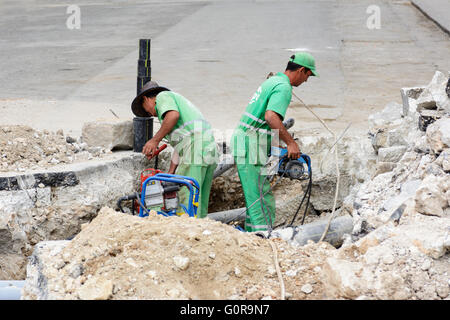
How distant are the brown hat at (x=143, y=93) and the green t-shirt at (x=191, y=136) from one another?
0.12 metres

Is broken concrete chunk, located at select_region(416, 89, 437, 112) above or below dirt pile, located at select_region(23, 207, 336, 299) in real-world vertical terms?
above

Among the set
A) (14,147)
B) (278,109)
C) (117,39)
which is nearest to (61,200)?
(14,147)

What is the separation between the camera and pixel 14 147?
18.5ft

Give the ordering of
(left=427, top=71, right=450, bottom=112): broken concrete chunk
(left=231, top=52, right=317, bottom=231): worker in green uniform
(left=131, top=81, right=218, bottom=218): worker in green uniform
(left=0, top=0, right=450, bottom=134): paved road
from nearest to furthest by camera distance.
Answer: (left=427, top=71, right=450, bottom=112): broken concrete chunk, (left=231, top=52, right=317, bottom=231): worker in green uniform, (left=131, top=81, right=218, bottom=218): worker in green uniform, (left=0, top=0, right=450, bottom=134): paved road

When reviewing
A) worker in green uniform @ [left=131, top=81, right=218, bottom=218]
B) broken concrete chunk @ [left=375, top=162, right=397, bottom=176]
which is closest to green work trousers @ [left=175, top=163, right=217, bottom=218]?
worker in green uniform @ [left=131, top=81, right=218, bottom=218]

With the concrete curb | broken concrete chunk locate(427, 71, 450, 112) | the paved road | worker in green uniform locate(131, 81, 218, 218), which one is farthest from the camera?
the concrete curb

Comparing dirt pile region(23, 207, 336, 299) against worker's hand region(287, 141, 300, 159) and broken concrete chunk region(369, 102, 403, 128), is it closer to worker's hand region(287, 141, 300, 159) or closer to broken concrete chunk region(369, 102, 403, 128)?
worker's hand region(287, 141, 300, 159)

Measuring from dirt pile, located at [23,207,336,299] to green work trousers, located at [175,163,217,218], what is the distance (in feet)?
5.73

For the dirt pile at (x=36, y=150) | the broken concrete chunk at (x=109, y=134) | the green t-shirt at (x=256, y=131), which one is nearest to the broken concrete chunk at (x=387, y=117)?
the green t-shirt at (x=256, y=131)

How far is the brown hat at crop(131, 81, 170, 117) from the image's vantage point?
17.8ft

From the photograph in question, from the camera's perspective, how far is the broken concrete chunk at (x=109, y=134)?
611cm

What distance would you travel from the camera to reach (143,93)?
5430mm

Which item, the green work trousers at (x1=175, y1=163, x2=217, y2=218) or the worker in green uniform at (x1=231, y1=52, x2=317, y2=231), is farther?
the green work trousers at (x1=175, y1=163, x2=217, y2=218)

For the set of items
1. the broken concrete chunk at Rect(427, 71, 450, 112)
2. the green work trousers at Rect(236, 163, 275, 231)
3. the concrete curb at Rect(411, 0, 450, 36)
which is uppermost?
the broken concrete chunk at Rect(427, 71, 450, 112)
